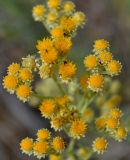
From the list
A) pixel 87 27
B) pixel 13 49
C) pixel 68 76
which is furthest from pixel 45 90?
pixel 87 27

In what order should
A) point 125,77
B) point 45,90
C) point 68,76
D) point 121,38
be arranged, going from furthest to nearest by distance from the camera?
point 121,38
point 125,77
point 45,90
point 68,76

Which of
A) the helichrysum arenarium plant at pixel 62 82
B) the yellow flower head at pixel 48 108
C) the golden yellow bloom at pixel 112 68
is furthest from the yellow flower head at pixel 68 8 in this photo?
the yellow flower head at pixel 48 108

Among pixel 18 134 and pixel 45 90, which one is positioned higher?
pixel 18 134

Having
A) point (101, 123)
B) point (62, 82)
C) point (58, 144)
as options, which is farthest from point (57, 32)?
point (58, 144)

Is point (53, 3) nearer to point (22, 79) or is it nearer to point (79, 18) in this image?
point (79, 18)

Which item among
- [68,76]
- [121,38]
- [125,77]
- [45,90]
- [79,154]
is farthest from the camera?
[121,38]

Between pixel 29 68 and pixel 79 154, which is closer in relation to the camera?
pixel 29 68

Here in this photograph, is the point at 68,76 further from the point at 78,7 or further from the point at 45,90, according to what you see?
the point at 78,7
